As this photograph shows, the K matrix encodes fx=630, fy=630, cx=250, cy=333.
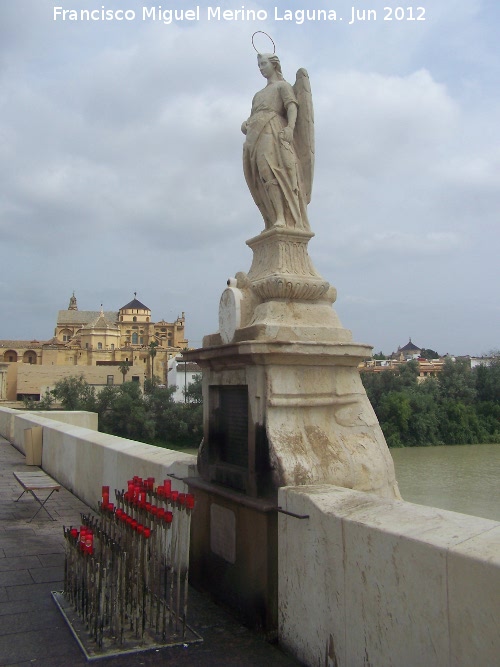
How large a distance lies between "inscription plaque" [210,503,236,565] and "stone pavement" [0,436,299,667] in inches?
12.5

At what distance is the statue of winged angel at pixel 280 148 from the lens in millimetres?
4211

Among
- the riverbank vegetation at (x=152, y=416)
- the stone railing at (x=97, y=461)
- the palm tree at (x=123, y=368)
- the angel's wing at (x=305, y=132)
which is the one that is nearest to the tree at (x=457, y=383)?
the riverbank vegetation at (x=152, y=416)

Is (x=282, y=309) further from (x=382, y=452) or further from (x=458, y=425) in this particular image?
(x=458, y=425)

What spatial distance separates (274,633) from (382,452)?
1259 mm

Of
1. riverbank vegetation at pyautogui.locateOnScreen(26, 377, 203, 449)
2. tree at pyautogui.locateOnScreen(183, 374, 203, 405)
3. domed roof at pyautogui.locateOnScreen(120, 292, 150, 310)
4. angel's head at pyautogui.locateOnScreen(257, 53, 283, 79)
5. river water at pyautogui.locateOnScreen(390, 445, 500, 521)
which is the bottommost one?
river water at pyautogui.locateOnScreen(390, 445, 500, 521)

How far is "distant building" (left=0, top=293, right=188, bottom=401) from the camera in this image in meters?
54.5

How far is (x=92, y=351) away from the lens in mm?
66750

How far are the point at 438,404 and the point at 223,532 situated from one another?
36.1 metres

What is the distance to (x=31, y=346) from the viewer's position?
68.1 m

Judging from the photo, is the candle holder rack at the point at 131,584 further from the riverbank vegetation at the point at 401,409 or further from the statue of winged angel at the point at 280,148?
the riverbank vegetation at the point at 401,409

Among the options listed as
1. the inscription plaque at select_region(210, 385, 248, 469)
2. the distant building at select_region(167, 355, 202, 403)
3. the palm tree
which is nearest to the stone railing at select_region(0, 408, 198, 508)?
the inscription plaque at select_region(210, 385, 248, 469)

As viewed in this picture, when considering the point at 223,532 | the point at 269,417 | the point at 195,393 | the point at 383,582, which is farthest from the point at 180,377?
the point at 383,582

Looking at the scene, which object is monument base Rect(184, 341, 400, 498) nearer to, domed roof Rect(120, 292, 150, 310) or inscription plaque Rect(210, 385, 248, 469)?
inscription plaque Rect(210, 385, 248, 469)

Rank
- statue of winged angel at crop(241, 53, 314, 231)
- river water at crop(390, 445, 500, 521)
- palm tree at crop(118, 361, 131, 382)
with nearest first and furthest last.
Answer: statue of winged angel at crop(241, 53, 314, 231)
river water at crop(390, 445, 500, 521)
palm tree at crop(118, 361, 131, 382)
